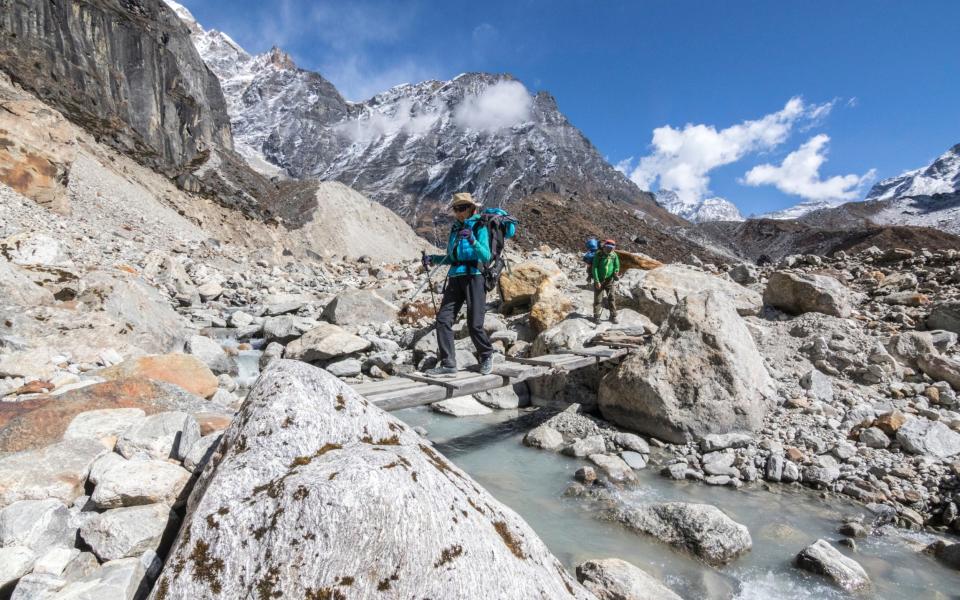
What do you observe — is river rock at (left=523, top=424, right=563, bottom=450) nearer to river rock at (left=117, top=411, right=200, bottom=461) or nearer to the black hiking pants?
the black hiking pants

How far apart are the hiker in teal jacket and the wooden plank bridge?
1.17ft

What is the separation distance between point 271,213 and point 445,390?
1413 inches

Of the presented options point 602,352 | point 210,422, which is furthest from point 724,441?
point 210,422

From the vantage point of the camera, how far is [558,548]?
15.7ft

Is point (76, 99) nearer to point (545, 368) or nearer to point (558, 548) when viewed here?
point (545, 368)

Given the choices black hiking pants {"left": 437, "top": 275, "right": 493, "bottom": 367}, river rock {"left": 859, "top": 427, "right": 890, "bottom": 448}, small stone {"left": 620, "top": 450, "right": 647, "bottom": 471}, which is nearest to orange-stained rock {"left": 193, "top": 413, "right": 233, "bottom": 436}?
black hiking pants {"left": 437, "top": 275, "right": 493, "bottom": 367}

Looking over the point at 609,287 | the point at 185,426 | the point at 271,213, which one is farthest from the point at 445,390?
the point at 271,213

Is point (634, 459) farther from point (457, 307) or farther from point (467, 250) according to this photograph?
point (467, 250)

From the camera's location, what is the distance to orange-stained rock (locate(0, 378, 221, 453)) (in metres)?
3.60

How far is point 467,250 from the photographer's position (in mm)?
6117

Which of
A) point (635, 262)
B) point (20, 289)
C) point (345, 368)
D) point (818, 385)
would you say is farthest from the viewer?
point (635, 262)

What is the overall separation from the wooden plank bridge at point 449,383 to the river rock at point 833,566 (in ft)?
12.8

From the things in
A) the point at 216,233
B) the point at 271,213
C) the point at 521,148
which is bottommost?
the point at 216,233

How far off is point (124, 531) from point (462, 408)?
7.02 m
